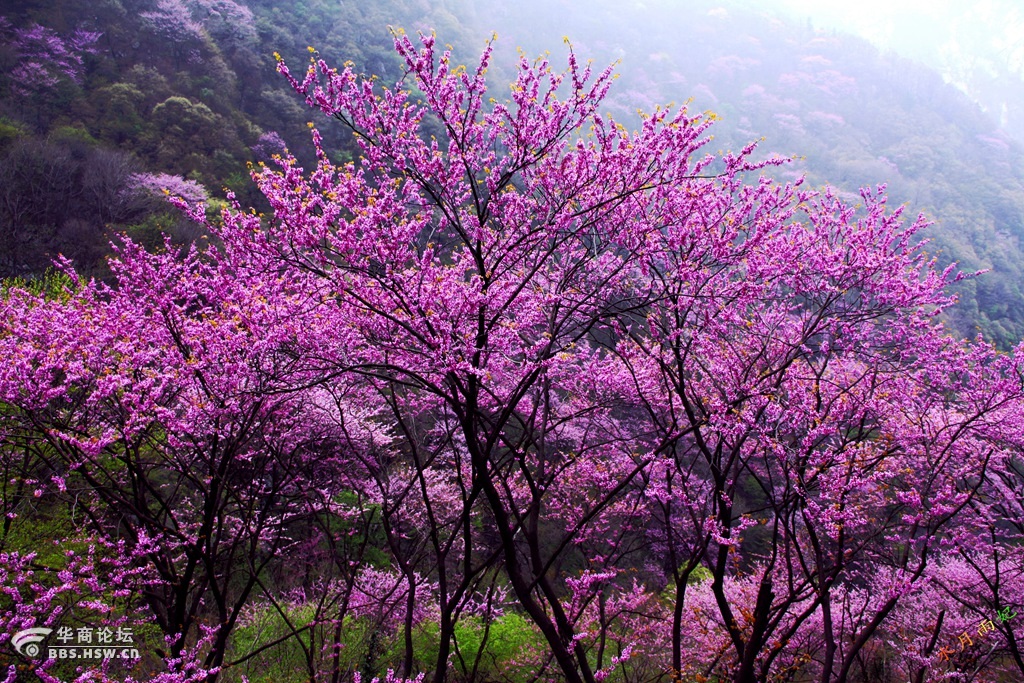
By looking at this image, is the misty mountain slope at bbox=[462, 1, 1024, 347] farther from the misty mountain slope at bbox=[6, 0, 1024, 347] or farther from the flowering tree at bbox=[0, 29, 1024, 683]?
the flowering tree at bbox=[0, 29, 1024, 683]

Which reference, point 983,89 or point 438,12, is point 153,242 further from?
point 983,89

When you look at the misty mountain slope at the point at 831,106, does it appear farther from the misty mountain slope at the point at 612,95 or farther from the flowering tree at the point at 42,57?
the flowering tree at the point at 42,57

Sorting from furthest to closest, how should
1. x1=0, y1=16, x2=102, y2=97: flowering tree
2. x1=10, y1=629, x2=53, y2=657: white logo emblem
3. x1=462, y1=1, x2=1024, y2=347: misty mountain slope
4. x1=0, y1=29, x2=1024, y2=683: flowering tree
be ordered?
1. x1=462, y1=1, x2=1024, y2=347: misty mountain slope
2. x1=0, y1=16, x2=102, y2=97: flowering tree
3. x1=10, y1=629, x2=53, y2=657: white logo emblem
4. x1=0, y1=29, x2=1024, y2=683: flowering tree

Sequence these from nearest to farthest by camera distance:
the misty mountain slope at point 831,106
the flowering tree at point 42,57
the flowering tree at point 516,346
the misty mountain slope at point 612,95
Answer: the flowering tree at point 516,346 → the flowering tree at point 42,57 → the misty mountain slope at point 612,95 → the misty mountain slope at point 831,106

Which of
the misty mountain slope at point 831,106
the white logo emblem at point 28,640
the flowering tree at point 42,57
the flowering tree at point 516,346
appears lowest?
the white logo emblem at point 28,640

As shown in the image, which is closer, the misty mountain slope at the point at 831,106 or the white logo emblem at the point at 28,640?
the white logo emblem at the point at 28,640

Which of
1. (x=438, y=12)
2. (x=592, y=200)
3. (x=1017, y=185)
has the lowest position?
(x=592, y=200)

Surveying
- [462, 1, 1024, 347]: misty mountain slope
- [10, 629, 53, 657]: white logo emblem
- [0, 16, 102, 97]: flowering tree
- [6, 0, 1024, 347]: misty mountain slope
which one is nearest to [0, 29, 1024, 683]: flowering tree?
[10, 629, 53, 657]: white logo emblem

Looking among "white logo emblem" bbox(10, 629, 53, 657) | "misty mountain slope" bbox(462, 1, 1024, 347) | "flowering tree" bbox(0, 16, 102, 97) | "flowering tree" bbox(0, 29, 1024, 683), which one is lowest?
"white logo emblem" bbox(10, 629, 53, 657)

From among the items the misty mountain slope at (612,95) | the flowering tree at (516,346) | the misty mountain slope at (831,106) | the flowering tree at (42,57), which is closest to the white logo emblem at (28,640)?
the flowering tree at (516,346)

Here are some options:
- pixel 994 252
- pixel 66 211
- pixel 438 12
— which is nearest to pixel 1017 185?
pixel 994 252

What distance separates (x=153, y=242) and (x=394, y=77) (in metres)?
20.4

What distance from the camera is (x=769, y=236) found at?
18.8 feet

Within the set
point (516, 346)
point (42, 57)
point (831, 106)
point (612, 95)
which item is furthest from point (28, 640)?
point (831, 106)
